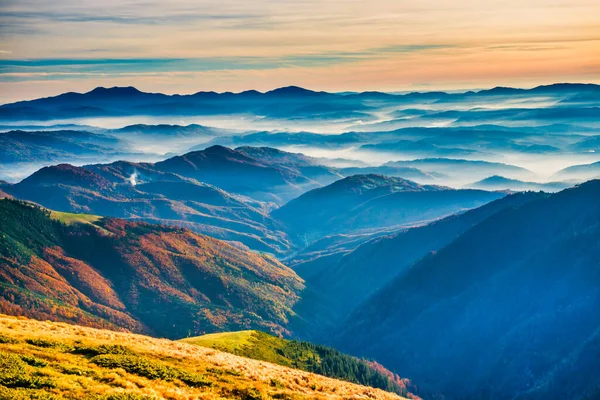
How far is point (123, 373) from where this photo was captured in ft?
178

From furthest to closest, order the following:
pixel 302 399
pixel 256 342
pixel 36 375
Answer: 1. pixel 256 342
2. pixel 302 399
3. pixel 36 375

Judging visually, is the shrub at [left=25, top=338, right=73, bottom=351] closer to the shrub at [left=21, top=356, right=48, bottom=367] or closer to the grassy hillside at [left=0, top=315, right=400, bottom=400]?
the grassy hillside at [left=0, top=315, right=400, bottom=400]

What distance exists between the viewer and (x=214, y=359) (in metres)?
74.3

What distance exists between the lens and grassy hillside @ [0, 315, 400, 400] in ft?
151

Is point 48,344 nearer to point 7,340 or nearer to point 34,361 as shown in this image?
point 7,340

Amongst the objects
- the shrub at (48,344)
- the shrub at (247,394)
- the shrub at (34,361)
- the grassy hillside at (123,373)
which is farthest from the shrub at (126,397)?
the shrub at (48,344)

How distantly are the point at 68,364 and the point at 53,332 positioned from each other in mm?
19864

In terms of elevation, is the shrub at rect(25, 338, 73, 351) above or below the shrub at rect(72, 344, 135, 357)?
above

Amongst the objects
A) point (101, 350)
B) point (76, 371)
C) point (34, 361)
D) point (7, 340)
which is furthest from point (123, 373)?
point (7, 340)

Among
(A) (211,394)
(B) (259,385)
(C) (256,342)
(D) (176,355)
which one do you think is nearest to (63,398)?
(A) (211,394)

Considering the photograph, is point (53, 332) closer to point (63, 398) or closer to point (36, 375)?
point (36, 375)

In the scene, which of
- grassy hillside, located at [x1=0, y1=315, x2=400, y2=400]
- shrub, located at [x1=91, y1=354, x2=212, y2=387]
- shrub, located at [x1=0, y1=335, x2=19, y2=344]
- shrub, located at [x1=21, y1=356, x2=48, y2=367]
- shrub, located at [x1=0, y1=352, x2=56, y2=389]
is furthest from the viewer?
shrub, located at [x1=0, y1=335, x2=19, y2=344]

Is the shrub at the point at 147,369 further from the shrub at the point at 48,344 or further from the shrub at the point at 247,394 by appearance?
the shrub at the point at 48,344

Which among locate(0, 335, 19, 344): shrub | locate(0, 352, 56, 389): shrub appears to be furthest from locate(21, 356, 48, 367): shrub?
locate(0, 335, 19, 344): shrub
